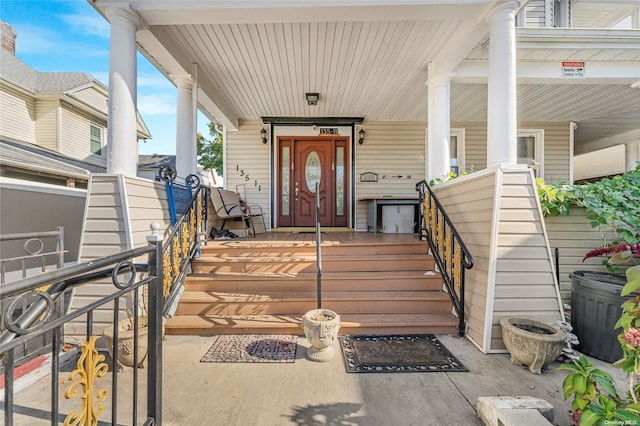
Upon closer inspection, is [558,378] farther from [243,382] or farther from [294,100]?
[294,100]

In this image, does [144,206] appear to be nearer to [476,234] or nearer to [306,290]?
[306,290]

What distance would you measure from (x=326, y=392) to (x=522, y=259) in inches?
82.4

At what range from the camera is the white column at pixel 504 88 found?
2732mm

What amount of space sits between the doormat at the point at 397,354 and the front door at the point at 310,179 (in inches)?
148

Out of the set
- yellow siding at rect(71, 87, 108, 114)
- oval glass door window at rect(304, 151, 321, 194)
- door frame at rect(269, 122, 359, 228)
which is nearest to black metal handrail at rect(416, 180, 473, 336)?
door frame at rect(269, 122, 359, 228)

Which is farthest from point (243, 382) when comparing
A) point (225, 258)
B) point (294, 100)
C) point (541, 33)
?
point (541, 33)

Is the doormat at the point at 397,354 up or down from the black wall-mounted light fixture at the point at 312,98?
down

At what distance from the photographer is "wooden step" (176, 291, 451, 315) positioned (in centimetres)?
301

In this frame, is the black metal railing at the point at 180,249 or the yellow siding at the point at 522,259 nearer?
the yellow siding at the point at 522,259

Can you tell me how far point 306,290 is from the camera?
3.24m

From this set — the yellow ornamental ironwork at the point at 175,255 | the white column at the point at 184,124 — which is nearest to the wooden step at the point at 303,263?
the yellow ornamental ironwork at the point at 175,255

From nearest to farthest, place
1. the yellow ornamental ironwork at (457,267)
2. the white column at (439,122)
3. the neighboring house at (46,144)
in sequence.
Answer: the yellow ornamental ironwork at (457,267), the white column at (439,122), the neighboring house at (46,144)

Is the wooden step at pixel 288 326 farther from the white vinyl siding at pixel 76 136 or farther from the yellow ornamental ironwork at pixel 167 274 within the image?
the white vinyl siding at pixel 76 136

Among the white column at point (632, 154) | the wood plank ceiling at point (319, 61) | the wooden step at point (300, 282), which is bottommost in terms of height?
the wooden step at point (300, 282)
